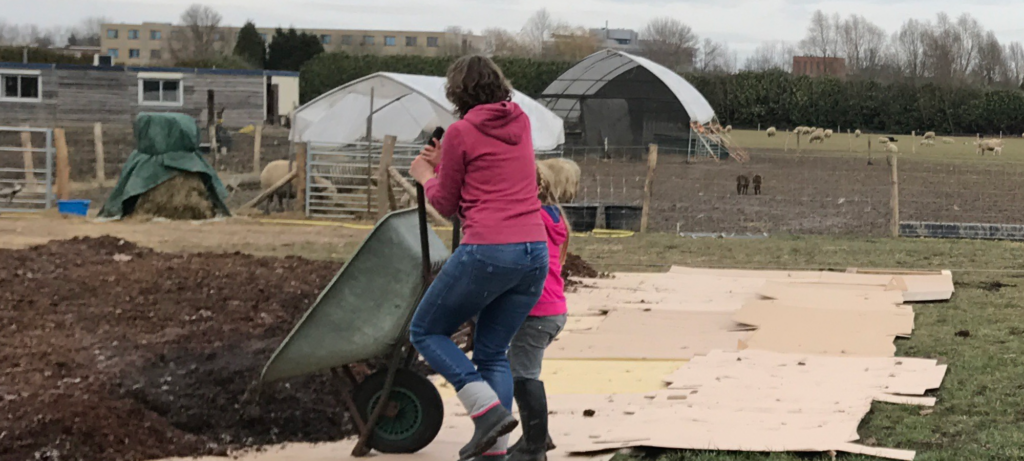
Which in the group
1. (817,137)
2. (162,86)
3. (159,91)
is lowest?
(817,137)

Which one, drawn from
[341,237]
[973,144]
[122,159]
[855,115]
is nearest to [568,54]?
[855,115]

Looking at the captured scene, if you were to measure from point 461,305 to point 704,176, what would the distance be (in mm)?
25550

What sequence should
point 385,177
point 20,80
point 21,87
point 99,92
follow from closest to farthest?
point 385,177 < point 20,80 < point 21,87 < point 99,92

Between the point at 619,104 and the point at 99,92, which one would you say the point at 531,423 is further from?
the point at 99,92

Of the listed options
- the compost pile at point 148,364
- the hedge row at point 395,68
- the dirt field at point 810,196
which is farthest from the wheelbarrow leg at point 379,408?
the hedge row at point 395,68

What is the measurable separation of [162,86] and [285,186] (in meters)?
25.9

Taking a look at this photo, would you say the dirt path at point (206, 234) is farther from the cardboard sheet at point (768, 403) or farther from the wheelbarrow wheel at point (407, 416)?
the wheelbarrow wheel at point (407, 416)

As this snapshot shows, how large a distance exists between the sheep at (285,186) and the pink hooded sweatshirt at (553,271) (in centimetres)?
1484

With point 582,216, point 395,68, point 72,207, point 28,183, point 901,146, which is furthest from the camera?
point 395,68

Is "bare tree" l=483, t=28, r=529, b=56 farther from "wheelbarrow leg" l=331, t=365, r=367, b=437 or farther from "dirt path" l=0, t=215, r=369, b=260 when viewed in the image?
"wheelbarrow leg" l=331, t=365, r=367, b=437

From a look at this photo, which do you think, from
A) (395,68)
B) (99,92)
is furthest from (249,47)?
(99,92)

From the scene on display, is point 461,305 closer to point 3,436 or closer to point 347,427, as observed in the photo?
point 347,427

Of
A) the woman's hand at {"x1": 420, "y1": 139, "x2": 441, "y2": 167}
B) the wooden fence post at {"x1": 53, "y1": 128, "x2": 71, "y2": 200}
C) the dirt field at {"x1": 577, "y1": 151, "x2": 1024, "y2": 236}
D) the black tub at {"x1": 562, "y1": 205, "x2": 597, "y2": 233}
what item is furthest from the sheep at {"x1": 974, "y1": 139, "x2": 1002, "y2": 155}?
the woman's hand at {"x1": 420, "y1": 139, "x2": 441, "y2": 167}

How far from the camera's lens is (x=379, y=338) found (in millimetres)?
4660
